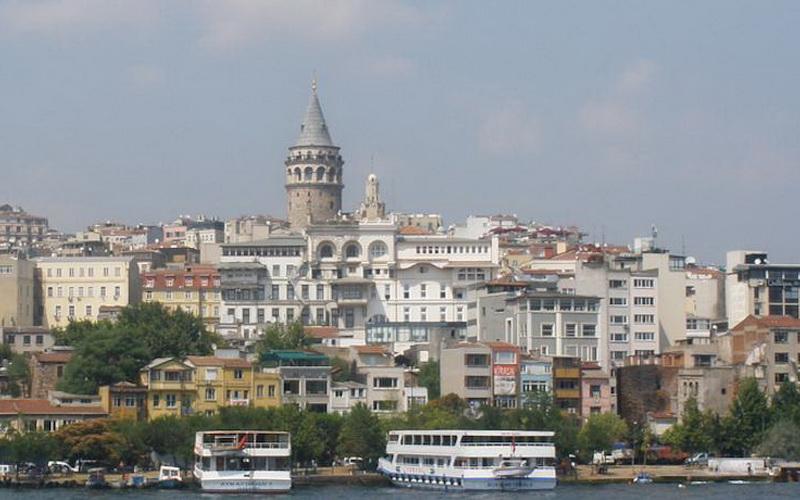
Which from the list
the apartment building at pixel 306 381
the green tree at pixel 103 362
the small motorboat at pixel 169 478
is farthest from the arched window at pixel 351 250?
the small motorboat at pixel 169 478

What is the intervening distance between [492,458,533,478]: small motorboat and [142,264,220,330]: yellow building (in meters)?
41.9

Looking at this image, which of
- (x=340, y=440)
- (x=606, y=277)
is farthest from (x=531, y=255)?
(x=340, y=440)

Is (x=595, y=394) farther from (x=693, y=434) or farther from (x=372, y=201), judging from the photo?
(x=372, y=201)

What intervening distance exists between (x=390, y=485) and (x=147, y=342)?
1876 centimetres

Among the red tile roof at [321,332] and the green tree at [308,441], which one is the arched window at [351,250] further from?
the green tree at [308,441]

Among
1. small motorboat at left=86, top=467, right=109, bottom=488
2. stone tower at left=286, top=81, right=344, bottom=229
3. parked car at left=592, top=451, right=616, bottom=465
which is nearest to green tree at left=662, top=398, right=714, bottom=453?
parked car at left=592, top=451, right=616, bottom=465

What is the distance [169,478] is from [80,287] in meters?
41.9

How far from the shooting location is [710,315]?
104 metres

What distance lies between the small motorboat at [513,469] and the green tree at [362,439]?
23.0 feet

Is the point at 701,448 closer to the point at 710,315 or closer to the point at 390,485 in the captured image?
the point at 390,485

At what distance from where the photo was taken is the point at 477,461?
67.4 metres

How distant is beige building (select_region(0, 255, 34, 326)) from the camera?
339ft

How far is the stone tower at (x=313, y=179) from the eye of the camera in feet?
445

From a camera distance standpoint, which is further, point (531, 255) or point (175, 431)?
point (531, 255)
